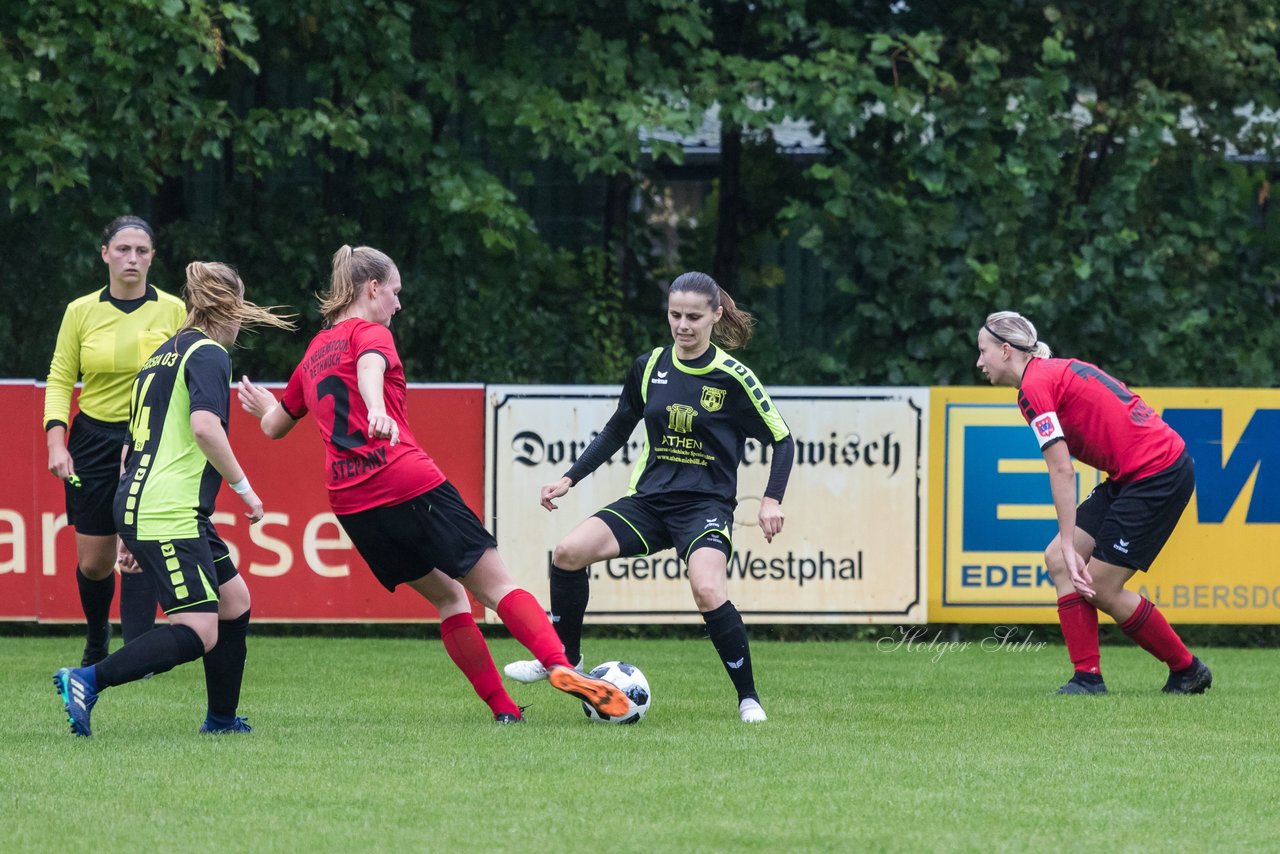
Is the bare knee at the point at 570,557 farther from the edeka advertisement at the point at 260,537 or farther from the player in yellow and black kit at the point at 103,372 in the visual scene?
the edeka advertisement at the point at 260,537

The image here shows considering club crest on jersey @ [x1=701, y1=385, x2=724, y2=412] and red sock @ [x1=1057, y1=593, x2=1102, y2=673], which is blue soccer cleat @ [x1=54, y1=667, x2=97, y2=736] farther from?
red sock @ [x1=1057, y1=593, x2=1102, y2=673]

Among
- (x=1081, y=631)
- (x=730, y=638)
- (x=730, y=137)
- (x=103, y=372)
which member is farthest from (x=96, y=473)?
(x=730, y=137)

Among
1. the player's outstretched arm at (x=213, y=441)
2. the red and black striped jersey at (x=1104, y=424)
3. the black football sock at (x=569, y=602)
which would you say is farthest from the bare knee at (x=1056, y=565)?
the player's outstretched arm at (x=213, y=441)

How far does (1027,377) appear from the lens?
25.4 feet

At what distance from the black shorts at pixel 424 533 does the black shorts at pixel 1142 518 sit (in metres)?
2.94

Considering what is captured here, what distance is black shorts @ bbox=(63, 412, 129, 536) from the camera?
842 centimetres

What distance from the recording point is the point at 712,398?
7.29m

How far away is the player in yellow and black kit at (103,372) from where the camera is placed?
27.0 ft

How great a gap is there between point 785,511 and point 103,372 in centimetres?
392

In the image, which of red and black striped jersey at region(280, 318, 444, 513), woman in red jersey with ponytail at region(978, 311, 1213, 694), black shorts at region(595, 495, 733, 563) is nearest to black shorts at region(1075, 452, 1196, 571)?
woman in red jersey with ponytail at region(978, 311, 1213, 694)

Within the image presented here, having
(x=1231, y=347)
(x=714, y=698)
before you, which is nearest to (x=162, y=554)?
(x=714, y=698)

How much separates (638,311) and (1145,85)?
13.9 ft

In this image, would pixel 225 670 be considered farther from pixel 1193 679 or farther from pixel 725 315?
pixel 1193 679

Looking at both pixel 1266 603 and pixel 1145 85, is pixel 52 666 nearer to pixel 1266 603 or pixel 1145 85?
pixel 1266 603
